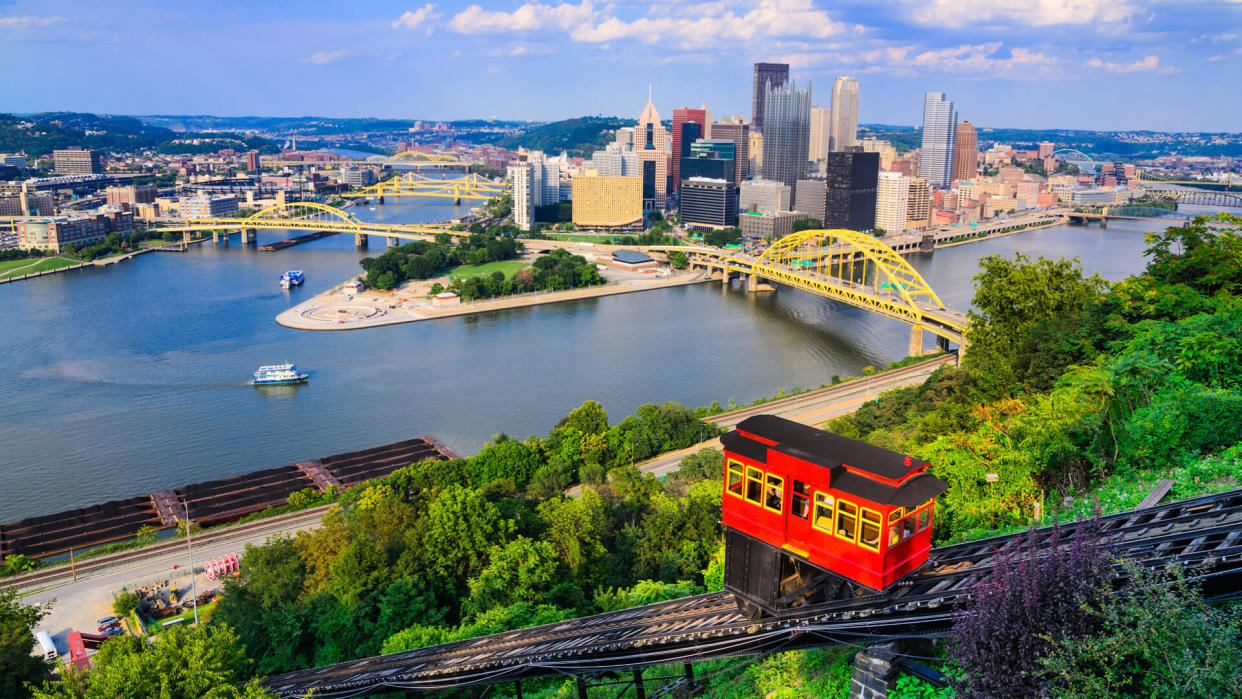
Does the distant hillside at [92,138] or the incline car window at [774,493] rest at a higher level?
the distant hillside at [92,138]

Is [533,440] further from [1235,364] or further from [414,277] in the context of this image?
[414,277]

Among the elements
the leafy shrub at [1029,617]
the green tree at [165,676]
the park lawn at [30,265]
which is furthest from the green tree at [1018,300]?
the park lawn at [30,265]

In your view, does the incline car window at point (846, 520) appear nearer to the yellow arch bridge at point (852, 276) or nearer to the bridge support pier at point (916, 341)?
the yellow arch bridge at point (852, 276)

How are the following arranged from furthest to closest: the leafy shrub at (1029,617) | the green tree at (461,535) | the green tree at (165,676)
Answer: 1. the green tree at (461,535)
2. the green tree at (165,676)
3. the leafy shrub at (1029,617)

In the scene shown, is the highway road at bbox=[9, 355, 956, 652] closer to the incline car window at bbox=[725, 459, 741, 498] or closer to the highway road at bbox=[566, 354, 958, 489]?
the highway road at bbox=[566, 354, 958, 489]

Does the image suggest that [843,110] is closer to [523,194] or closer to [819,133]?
[819,133]

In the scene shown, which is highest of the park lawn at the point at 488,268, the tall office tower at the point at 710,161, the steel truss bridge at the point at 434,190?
the tall office tower at the point at 710,161

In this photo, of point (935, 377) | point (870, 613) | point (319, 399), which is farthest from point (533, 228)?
point (870, 613)
